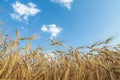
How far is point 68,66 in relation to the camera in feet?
11.0

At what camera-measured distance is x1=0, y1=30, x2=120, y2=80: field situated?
10.1 ft

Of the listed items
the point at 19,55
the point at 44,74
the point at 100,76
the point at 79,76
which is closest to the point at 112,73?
the point at 100,76

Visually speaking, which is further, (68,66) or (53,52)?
(53,52)

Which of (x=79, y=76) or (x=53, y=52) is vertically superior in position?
(x=53, y=52)

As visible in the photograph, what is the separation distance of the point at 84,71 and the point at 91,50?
32 cm

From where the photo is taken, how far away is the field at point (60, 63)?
306 cm

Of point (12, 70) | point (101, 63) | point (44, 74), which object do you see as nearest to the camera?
point (12, 70)

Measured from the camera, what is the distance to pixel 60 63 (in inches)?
141

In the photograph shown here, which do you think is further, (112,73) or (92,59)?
(92,59)

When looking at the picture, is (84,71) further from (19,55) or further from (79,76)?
(19,55)

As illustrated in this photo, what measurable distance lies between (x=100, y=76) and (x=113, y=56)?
35 cm

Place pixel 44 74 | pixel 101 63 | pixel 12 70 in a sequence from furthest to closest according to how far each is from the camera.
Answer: pixel 101 63, pixel 44 74, pixel 12 70

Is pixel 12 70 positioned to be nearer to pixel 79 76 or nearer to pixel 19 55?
pixel 19 55

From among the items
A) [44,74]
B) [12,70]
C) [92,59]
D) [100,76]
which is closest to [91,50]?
[92,59]
